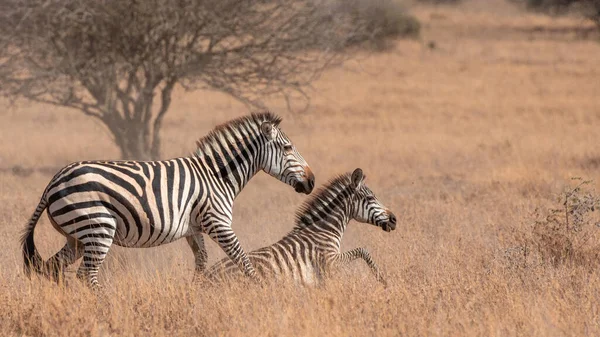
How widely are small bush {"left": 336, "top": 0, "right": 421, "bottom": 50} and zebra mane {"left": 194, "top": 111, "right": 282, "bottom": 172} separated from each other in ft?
30.9

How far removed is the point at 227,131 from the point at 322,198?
1213 millimetres

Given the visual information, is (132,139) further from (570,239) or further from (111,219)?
(111,219)

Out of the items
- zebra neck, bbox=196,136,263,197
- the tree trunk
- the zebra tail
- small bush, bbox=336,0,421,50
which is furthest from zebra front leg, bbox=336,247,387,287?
small bush, bbox=336,0,421,50

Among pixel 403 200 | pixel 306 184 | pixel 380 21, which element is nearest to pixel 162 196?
pixel 306 184

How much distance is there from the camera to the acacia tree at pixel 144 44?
15219mm

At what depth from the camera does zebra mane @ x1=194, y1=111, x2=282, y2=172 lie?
7.54m

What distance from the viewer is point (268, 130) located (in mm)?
7586

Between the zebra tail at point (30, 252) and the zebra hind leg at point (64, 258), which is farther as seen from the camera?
the zebra hind leg at point (64, 258)

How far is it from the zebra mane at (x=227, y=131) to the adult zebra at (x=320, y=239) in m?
0.87

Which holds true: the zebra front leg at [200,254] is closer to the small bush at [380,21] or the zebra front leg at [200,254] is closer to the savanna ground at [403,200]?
the savanna ground at [403,200]

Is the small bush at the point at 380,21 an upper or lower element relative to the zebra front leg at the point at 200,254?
upper

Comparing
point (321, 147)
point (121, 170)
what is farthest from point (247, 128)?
point (321, 147)

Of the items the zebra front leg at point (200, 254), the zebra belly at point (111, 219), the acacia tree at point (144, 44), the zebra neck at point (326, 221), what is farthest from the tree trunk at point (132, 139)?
the zebra belly at point (111, 219)

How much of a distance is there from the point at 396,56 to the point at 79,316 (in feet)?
91.7
